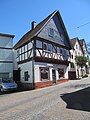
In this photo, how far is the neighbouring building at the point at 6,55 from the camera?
2539 centimetres

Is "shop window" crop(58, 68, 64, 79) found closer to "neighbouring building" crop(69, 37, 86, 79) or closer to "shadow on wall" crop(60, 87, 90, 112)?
"neighbouring building" crop(69, 37, 86, 79)

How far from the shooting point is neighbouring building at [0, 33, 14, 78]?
2539 cm

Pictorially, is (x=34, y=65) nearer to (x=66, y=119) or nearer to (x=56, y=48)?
(x=56, y=48)

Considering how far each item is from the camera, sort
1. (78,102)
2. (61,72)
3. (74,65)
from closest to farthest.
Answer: (78,102) < (61,72) < (74,65)

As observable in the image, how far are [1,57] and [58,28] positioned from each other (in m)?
10.5

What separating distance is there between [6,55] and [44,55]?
6847mm

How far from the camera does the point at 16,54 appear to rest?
26594mm

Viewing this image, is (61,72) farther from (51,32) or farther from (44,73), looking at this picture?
(51,32)

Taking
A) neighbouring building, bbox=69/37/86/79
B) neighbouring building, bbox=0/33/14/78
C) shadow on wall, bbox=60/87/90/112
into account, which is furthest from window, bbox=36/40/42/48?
neighbouring building, bbox=69/37/86/79

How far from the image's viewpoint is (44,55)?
74.8ft

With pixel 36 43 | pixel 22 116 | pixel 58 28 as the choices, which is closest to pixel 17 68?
pixel 36 43

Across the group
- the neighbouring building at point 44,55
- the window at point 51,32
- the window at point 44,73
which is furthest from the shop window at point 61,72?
the window at point 51,32

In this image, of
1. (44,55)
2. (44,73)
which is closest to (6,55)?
(44,55)

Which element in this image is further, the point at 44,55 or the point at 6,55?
the point at 6,55
